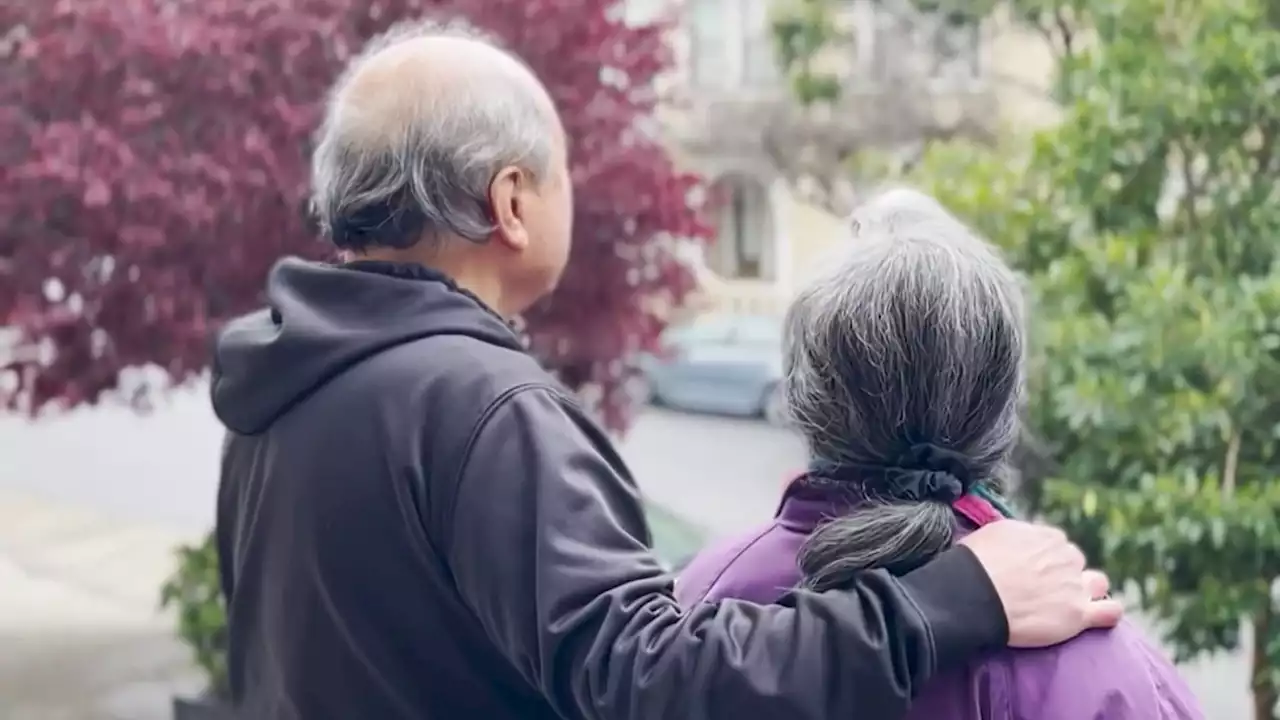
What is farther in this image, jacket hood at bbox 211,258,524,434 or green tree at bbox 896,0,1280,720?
green tree at bbox 896,0,1280,720

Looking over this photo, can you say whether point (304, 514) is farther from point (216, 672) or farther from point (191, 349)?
point (216, 672)

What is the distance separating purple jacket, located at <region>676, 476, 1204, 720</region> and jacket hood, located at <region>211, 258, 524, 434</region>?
406 mm

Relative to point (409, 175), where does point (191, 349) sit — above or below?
below

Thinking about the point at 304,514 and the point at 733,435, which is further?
the point at 733,435

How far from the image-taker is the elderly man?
1.34 m

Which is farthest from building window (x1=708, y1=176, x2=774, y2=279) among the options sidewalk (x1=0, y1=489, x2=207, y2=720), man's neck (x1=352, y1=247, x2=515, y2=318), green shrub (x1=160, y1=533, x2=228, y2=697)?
man's neck (x1=352, y1=247, x2=515, y2=318)

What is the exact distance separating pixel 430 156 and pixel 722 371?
13.6 m

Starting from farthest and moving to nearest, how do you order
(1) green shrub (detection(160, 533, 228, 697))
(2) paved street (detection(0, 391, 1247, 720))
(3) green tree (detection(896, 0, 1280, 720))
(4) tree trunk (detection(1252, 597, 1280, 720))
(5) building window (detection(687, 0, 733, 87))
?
(5) building window (detection(687, 0, 733, 87)) → (2) paved street (detection(0, 391, 1247, 720)) → (1) green shrub (detection(160, 533, 228, 697)) → (4) tree trunk (detection(1252, 597, 1280, 720)) → (3) green tree (detection(896, 0, 1280, 720))

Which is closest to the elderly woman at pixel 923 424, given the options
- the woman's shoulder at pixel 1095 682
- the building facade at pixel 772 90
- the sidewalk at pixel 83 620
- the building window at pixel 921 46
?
the woman's shoulder at pixel 1095 682

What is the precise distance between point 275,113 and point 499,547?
316 cm

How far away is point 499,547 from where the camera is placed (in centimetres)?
143

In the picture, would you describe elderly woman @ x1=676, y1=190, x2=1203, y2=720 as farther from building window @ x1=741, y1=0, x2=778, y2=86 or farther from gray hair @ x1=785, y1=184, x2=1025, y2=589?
building window @ x1=741, y1=0, x2=778, y2=86

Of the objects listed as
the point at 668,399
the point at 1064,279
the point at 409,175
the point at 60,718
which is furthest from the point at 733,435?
the point at 409,175

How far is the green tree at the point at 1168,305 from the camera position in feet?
9.66
